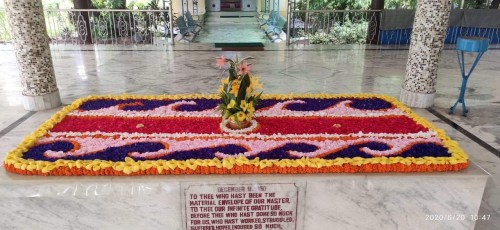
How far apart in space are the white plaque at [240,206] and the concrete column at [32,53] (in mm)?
2662

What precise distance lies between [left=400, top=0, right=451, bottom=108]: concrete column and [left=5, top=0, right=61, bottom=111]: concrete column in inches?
150

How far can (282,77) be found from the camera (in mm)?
5648

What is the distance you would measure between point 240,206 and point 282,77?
11.6ft

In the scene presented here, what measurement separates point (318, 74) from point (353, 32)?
4416 mm

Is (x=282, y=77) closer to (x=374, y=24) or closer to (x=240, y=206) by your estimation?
(x=240, y=206)

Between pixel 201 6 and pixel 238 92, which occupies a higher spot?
pixel 201 6

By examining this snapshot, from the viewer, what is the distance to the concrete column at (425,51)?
3.96 m

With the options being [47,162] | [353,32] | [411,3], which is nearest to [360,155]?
[47,162]

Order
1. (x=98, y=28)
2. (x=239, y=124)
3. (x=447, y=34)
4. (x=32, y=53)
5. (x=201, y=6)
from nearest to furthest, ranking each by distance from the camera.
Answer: (x=239, y=124) < (x=32, y=53) < (x=447, y=34) < (x=98, y=28) < (x=201, y=6)

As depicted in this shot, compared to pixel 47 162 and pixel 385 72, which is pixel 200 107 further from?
pixel 385 72

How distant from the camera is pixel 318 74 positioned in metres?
5.84

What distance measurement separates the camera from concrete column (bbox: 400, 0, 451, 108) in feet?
13.0

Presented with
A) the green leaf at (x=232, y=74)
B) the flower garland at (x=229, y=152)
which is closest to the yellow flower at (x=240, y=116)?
the flower garland at (x=229, y=152)

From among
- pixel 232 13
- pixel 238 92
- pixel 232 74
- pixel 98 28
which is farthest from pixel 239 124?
pixel 232 13
